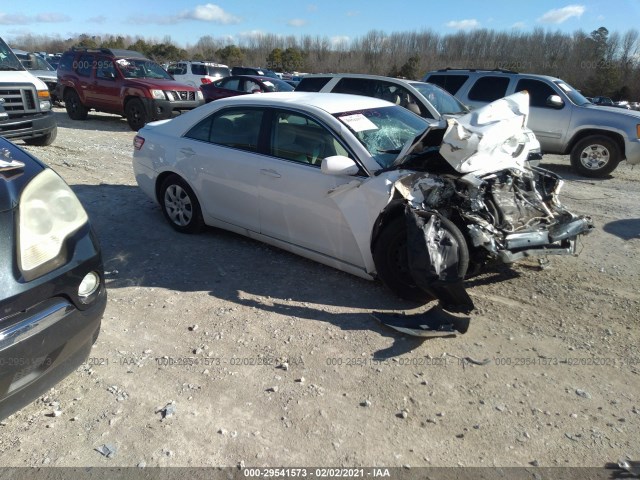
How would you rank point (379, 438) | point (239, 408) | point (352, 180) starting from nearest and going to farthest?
point (379, 438) < point (239, 408) < point (352, 180)

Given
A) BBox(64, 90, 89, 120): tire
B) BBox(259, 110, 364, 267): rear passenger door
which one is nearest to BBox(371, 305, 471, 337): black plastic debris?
BBox(259, 110, 364, 267): rear passenger door

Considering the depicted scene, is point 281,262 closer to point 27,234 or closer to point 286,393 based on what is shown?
point 286,393

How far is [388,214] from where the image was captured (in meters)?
3.85

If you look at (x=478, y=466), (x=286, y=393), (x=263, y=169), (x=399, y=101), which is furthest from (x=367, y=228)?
(x=399, y=101)

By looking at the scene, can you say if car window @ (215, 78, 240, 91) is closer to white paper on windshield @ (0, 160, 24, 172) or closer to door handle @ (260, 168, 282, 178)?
door handle @ (260, 168, 282, 178)

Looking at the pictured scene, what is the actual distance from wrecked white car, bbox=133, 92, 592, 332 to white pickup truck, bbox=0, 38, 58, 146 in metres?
5.36

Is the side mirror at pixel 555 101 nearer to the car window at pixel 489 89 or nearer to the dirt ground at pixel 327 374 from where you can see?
the car window at pixel 489 89

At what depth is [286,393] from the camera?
9.55ft

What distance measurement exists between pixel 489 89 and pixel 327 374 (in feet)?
30.5

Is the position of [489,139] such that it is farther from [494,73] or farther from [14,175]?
[494,73]

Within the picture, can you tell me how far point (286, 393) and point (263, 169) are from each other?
2261 millimetres

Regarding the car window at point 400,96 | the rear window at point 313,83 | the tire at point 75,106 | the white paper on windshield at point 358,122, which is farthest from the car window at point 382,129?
the tire at point 75,106

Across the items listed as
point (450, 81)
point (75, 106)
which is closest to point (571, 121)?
point (450, 81)

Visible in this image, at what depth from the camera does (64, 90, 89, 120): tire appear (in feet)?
47.1
